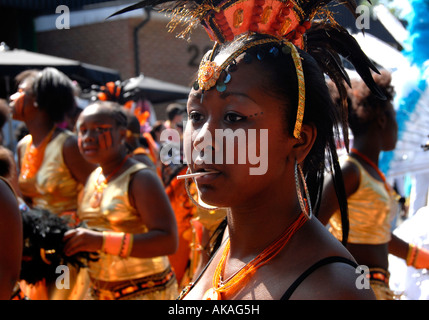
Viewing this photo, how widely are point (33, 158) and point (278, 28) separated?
A: 3436mm

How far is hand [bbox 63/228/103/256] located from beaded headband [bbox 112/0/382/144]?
1625mm

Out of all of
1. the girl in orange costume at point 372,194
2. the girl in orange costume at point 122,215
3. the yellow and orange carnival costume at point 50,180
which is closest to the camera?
the girl in orange costume at point 122,215

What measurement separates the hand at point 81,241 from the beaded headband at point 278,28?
5.33 ft

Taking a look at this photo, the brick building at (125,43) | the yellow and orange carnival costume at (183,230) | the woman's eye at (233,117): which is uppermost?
the brick building at (125,43)

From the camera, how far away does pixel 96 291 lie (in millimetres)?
3531

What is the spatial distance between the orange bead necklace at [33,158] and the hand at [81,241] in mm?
1612

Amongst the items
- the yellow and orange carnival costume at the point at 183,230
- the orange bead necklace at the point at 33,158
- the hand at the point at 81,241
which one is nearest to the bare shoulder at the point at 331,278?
the hand at the point at 81,241

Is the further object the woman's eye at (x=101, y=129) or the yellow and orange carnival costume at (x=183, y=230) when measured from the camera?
the yellow and orange carnival costume at (x=183, y=230)

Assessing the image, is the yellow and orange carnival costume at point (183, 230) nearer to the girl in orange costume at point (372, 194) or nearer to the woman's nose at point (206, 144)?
the girl in orange costume at point (372, 194)

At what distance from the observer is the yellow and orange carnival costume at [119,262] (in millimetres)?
3383

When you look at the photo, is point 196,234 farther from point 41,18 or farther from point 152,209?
point 41,18

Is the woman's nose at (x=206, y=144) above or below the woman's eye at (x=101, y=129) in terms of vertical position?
above

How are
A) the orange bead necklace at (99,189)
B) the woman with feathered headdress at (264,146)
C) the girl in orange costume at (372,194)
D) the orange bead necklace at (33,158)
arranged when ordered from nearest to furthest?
the woman with feathered headdress at (264,146), the girl in orange costume at (372,194), the orange bead necklace at (99,189), the orange bead necklace at (33,158)

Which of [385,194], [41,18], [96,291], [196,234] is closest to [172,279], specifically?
[96,291]
